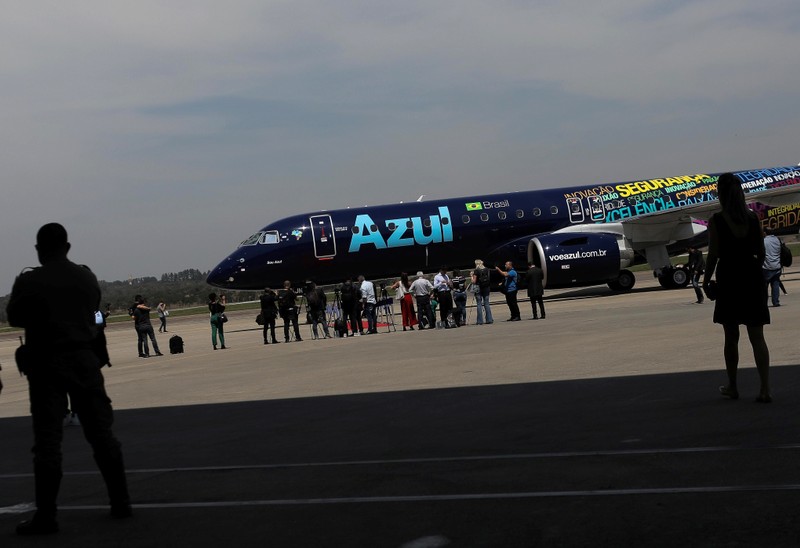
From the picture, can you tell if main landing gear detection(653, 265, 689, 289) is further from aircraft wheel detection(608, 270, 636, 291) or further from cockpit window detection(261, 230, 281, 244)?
cockpit window detection(261, 230, 281, 244)

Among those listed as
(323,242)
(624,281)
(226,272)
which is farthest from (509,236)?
(226,272)

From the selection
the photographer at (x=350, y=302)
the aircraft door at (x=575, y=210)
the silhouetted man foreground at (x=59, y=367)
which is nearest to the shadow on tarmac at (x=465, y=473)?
the silhouetted man foreground at (x=59, y=367)

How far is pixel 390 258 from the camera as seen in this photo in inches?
1323

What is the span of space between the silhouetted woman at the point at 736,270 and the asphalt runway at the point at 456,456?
25.0 inches

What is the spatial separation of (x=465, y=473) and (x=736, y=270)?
3624 mm

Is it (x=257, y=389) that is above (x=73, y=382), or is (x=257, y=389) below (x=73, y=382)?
below

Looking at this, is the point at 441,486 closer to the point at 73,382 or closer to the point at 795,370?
the point at 73,382

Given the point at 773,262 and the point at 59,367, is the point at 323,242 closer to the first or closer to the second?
the point at 773,262

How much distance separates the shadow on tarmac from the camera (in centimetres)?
520

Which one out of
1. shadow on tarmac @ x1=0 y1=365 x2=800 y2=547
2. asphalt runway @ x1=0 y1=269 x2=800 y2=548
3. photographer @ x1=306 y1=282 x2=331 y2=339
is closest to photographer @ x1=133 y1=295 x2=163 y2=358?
photographer @ x1=306 y1=282 x2=331 y2=339

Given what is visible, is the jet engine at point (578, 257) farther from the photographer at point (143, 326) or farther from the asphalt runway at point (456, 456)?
the asphalt runway at point (456, 456)

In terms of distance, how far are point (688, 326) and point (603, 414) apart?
31.0 ft

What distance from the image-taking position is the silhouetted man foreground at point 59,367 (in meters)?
5.88

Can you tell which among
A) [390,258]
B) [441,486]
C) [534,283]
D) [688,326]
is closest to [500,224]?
[390,258]
